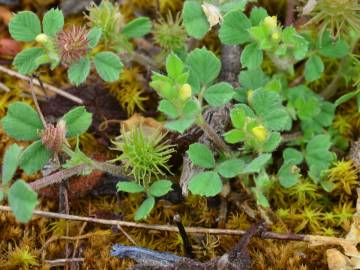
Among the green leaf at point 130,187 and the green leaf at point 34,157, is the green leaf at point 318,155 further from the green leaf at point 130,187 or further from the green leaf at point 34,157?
the green leaf at point 34,157

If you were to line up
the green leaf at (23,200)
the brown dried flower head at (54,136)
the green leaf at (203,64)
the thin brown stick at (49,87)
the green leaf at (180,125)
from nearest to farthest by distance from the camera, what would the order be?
the green leaf at (23,200), the green leaf at (180,125), the brown dried flower head at (54,136), the green leaf at (203,64), the thin brown stick at (49,87)

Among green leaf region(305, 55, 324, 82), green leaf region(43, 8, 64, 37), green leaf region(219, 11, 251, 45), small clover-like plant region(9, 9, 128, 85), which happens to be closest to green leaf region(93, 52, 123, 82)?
small clover-like plant region(9, 9, 128, 85)

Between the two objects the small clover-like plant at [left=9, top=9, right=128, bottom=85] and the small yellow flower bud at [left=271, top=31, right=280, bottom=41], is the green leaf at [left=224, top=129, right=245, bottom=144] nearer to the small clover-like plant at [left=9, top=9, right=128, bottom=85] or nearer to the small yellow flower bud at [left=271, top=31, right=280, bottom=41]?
the small yellow flower bud at [left=271, top=31, right=280, bottom=41]

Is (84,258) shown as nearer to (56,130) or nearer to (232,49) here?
(56,130)

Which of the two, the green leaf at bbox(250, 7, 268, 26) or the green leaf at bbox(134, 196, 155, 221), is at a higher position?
the green leaf at bbox(250, 7, 268, 26)

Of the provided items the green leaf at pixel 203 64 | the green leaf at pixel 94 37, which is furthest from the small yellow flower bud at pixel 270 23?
the green leaf at pixel 94 37

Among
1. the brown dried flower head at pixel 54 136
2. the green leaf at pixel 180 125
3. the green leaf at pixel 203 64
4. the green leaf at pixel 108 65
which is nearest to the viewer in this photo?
the green leaf at pixel 180 125
